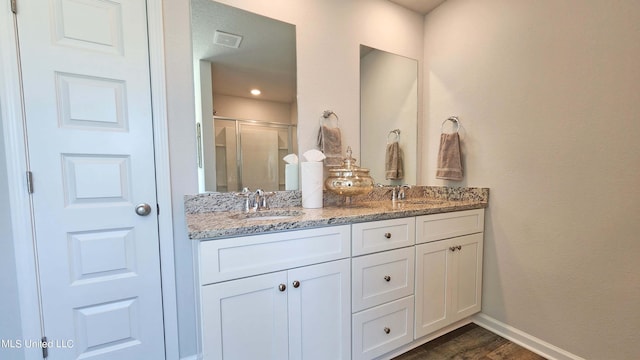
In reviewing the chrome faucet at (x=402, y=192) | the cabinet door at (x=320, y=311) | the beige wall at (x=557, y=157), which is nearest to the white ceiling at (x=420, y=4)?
the beige wall at (x=557, y=157)

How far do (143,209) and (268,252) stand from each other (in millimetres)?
733

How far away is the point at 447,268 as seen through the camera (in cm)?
165

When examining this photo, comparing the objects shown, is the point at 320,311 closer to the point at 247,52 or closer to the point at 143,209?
the point at 143,209

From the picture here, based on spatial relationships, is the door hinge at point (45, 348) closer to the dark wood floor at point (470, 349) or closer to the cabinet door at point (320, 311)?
the cabinet door at point (320, 311)

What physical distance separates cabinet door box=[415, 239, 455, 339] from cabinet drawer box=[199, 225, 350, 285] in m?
0.57

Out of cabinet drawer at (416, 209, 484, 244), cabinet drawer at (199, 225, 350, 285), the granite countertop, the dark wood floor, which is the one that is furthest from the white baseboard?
cabinet drawer at (199, 225, 350, 285)

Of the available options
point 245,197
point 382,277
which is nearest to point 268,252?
point 245,197

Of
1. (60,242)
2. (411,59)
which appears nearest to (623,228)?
(411,59)

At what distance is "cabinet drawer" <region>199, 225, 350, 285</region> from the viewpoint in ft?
3.29

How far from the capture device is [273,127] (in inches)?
66.7

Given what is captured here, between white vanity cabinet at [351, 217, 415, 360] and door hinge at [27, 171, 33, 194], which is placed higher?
door hinge at [27, 171, 33, 194]

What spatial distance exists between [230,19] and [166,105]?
2.08ft

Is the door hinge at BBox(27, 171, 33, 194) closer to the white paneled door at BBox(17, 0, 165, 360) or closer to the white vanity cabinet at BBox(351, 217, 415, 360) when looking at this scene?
the white paneled door at BBox(17, 0, 165, 360)

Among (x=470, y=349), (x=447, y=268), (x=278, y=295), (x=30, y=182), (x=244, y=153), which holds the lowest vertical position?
(x=470, y=349)
